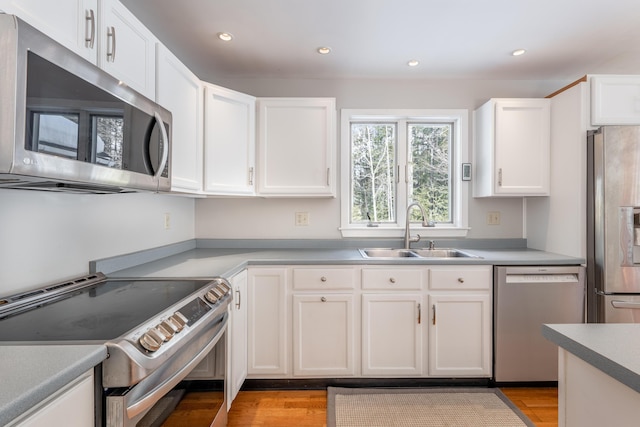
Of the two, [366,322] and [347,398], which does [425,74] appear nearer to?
[366,322]

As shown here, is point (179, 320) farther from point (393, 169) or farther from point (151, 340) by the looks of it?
point (393, 169)

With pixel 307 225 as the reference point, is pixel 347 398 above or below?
below

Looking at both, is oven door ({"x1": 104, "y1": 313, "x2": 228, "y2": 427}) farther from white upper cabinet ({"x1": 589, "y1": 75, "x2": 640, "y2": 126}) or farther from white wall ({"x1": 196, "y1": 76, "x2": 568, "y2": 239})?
white upper cabinet ({"x1": 589, "y1": 75, "x2": 640, "y2": 126})

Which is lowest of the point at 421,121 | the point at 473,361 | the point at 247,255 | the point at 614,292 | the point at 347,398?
the point at 347,398

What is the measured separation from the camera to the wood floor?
5.98 feet

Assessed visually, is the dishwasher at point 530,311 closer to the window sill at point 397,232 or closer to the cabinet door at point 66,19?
the window sill at point 397,232

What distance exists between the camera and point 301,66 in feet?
8.18

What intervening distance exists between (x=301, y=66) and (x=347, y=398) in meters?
2.43

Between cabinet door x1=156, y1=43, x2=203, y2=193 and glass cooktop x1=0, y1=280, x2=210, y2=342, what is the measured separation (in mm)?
596

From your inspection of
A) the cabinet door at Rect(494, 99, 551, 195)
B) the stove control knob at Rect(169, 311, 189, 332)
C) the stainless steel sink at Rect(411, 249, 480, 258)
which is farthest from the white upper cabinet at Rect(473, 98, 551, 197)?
the stove control knob at Rect(169, 311, 189, 332)

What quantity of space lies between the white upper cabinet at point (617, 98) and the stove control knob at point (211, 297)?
2.64 meters

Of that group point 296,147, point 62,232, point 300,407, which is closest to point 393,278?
point 300,407

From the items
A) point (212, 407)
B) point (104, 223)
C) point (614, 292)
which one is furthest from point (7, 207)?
point (614, 292)

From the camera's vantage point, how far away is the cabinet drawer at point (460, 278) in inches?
83.0
